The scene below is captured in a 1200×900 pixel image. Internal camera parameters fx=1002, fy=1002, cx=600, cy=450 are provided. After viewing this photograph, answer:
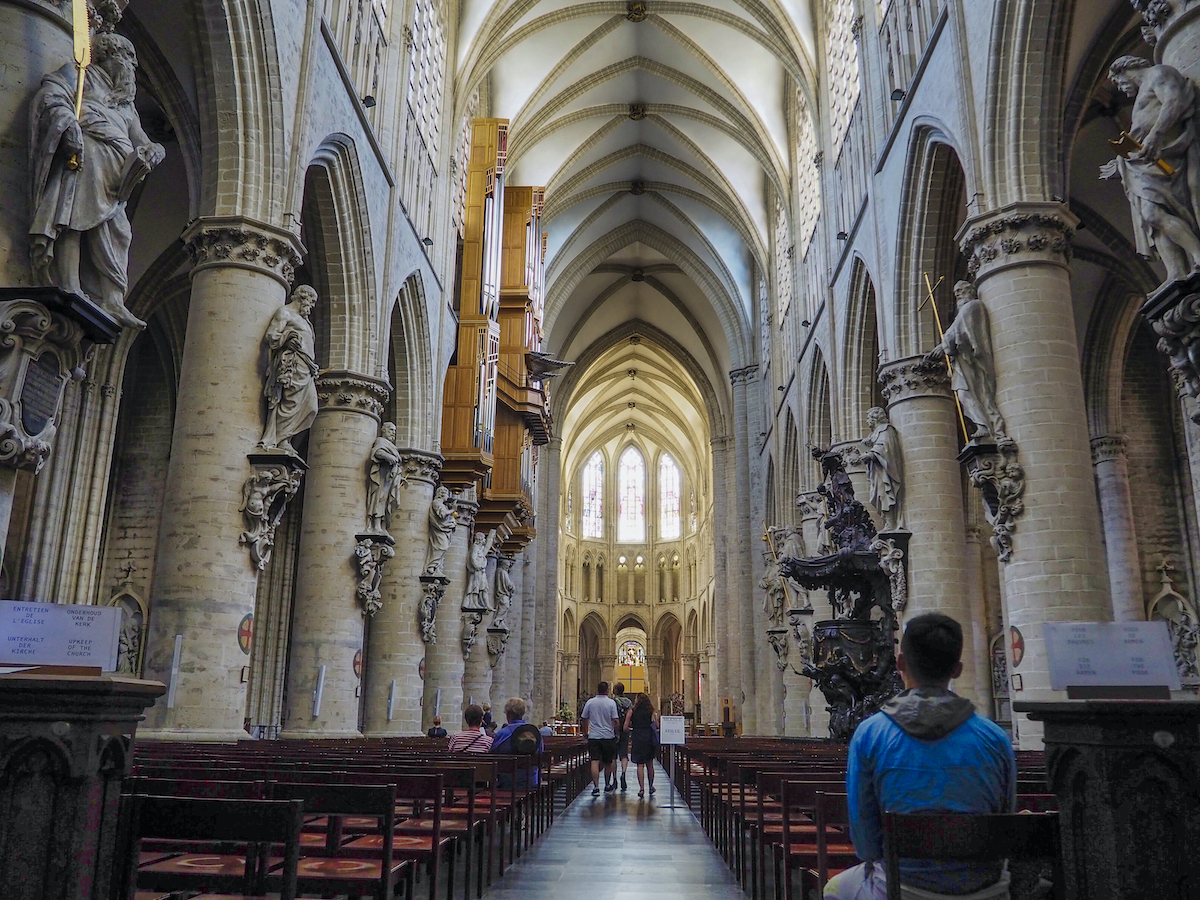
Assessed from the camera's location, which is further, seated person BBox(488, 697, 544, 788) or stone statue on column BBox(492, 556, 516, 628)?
stone statue on column BBox(492, 556, 516, 628)

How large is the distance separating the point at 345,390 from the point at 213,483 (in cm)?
461

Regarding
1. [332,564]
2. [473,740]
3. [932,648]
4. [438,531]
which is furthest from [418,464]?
[932,648]

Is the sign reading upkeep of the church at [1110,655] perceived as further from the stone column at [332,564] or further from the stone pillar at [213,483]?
the stone column at [332,564]

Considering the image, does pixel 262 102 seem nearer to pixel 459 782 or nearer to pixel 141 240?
pixel 141 240

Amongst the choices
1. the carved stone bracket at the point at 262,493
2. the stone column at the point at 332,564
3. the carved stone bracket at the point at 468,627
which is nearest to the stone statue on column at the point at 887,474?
the stone column at the point at 332,564

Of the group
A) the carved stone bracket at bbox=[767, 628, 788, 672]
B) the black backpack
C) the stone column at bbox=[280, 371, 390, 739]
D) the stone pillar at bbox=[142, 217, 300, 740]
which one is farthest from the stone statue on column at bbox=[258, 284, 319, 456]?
the carved stone bracket at bbox=[767, 628, 788, 672]

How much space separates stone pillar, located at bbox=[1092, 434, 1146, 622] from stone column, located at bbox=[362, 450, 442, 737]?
11308 mm

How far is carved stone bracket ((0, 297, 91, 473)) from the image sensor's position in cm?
569

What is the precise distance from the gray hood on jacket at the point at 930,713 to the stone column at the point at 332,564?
36.8 feet

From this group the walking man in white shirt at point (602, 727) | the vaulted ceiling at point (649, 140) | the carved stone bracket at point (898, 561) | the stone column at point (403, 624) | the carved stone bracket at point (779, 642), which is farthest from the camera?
the carved stone bracket at point (779, 642)

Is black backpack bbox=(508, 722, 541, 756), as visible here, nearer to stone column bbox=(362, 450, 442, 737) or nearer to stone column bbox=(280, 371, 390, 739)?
stone column bbox=(280, 371, 390, 739)

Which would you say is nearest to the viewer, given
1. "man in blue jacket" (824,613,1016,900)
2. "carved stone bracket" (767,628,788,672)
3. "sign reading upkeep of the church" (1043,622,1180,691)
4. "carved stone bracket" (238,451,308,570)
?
"man in blue jacket" (824,613,1016,900)

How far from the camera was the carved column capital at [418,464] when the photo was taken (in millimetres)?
17031

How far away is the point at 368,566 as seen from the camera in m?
13.8
